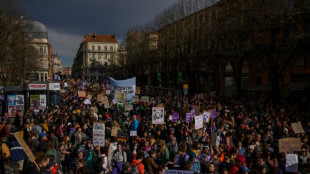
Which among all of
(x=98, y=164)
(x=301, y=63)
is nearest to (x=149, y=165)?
(x=98, y=164)

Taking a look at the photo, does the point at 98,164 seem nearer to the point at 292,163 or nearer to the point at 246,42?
the point at 292,163

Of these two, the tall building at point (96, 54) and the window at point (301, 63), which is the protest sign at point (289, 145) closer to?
the window at point (301, 63)

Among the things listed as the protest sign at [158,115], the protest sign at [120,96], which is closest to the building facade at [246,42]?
the protest sign at [120,96]

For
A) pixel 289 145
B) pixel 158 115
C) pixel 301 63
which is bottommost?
pixel 289 145

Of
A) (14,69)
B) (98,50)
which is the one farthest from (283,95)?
(98,50)

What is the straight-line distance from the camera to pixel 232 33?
2273 centimetres

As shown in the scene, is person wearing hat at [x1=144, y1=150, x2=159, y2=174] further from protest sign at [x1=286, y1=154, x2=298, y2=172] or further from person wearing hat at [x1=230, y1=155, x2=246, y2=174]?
protest sign at [x1=286, y1=154, x2=298, y2=172]

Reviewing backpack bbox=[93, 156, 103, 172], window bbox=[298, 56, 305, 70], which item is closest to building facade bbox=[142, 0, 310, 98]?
window bbox=[298, 56, 305, 70]

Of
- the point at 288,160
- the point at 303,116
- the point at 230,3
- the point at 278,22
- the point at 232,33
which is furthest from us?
the point at 230,3

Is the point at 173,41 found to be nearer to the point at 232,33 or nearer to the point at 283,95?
the point at 232,33

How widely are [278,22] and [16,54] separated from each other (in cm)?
2512

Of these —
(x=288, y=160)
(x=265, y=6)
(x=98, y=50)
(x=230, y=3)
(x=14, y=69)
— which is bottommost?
(x=288, y=160)

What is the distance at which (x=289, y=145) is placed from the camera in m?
6.62

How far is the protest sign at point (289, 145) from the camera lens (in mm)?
6587
